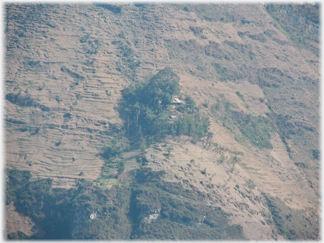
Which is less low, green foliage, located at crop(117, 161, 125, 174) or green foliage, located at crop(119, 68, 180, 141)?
green foliage, located at crop(119, 68, 180, 141)

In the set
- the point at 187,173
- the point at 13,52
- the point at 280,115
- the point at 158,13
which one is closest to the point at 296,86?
the point at 280,115

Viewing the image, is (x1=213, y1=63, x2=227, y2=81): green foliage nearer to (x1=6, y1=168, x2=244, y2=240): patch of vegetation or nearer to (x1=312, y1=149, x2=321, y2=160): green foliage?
(x1=312, y1=149, x2=321, y2=160): green foliage

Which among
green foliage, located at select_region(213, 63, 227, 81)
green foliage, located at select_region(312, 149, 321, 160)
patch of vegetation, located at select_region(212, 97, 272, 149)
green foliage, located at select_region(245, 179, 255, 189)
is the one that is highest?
green foliage, located at select_region(213, 63, 227, 81)

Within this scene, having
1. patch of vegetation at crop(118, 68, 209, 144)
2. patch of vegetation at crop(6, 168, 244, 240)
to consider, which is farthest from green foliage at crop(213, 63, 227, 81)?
patch of vegetation at crop(6, 168, 244, 240)

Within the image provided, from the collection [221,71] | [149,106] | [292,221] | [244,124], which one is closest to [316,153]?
[244,124]

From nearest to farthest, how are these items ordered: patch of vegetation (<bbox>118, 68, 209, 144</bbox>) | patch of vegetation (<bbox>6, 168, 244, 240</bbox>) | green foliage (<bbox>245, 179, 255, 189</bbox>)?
1. patch of vegetation (<bbox>6, 168, 244, 240</bbox>)
2. green foliage (<bbox>245, 179, 255, 189</bbox>)
3. patch of vegetation (<bbox>118, 68, 209, 144</bbox>)

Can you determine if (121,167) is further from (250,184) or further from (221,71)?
(221,71)

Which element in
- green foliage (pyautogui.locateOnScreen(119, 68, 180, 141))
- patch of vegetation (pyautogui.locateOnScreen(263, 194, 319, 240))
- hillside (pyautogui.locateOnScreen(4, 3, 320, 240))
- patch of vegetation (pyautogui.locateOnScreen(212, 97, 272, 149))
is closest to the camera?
hillside (pyautogui.locateOnScreen(4, 3, 320, 240))
